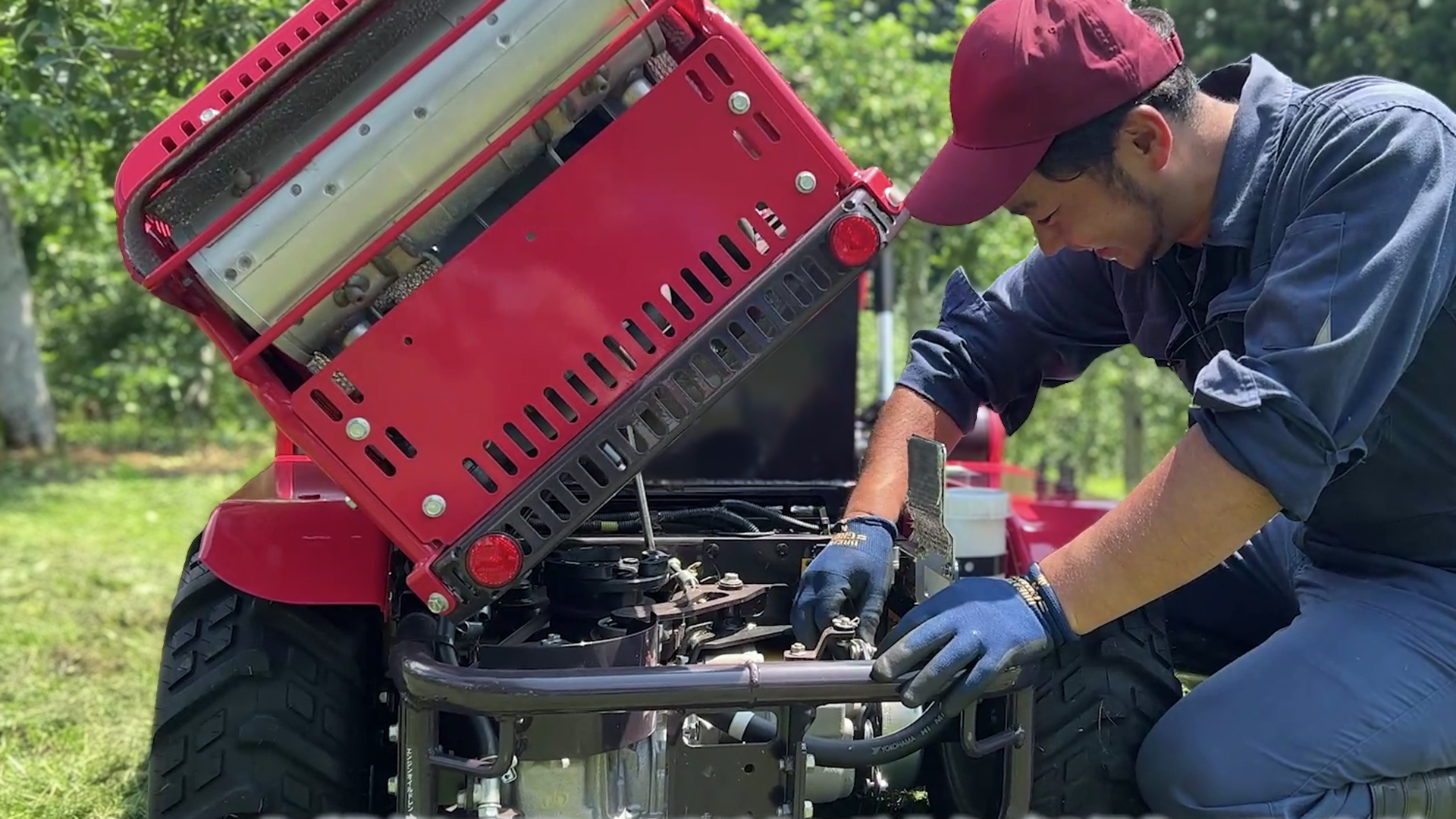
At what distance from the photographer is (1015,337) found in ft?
9.33

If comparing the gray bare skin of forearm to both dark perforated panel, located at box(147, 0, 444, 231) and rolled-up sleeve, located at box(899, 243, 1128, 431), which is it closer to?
rolled-up sleeve, located at box(899, 243, 1128, 431)

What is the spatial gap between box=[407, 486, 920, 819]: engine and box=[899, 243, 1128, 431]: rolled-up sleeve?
44 cm

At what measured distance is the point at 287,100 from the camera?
1.94m

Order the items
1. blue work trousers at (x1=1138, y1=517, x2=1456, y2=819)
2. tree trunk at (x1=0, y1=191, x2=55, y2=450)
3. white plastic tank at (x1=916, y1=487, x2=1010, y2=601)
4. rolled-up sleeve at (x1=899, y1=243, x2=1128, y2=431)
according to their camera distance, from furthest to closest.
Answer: tree trunk at (x1=0, y1=191, x2=55, y2=450) → white plastic tank at (x1=916, y1=487, x2=1010, y2=601) → rolled-up sleeve at (x1=899, y1=243, x2=1128, y2=431) → blue work trousers at (x1=1138, y1=517, x2=1456, y2=819)

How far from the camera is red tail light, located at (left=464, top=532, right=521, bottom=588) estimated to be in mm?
1958

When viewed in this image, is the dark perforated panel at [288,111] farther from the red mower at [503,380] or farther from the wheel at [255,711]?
the wheel at [255,711]

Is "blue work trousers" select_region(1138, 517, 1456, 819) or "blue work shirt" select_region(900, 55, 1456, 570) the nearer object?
"blue work shirt" select_region(900, 55, 1456, 570)

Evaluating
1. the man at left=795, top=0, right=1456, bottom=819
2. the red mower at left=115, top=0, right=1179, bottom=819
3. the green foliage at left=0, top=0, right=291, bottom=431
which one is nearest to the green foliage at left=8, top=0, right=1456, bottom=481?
the green foliage at left=0, top=0, right=291, bottom=431

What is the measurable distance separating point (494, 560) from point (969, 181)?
41.8 inches

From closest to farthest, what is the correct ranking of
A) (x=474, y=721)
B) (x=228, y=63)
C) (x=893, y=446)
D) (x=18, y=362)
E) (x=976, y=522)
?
(x=474, y=721)
(x=893, y=446)
(x=976, y=522)
(x=228, y=63)
(x=18, y=362)

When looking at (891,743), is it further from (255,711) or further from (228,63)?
(228,63)

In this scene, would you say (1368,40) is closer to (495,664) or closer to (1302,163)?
(1302,163)

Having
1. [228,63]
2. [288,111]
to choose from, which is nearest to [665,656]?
[288,111]

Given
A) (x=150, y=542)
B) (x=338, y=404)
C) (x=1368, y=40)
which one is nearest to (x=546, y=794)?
(x=338, y=404)
